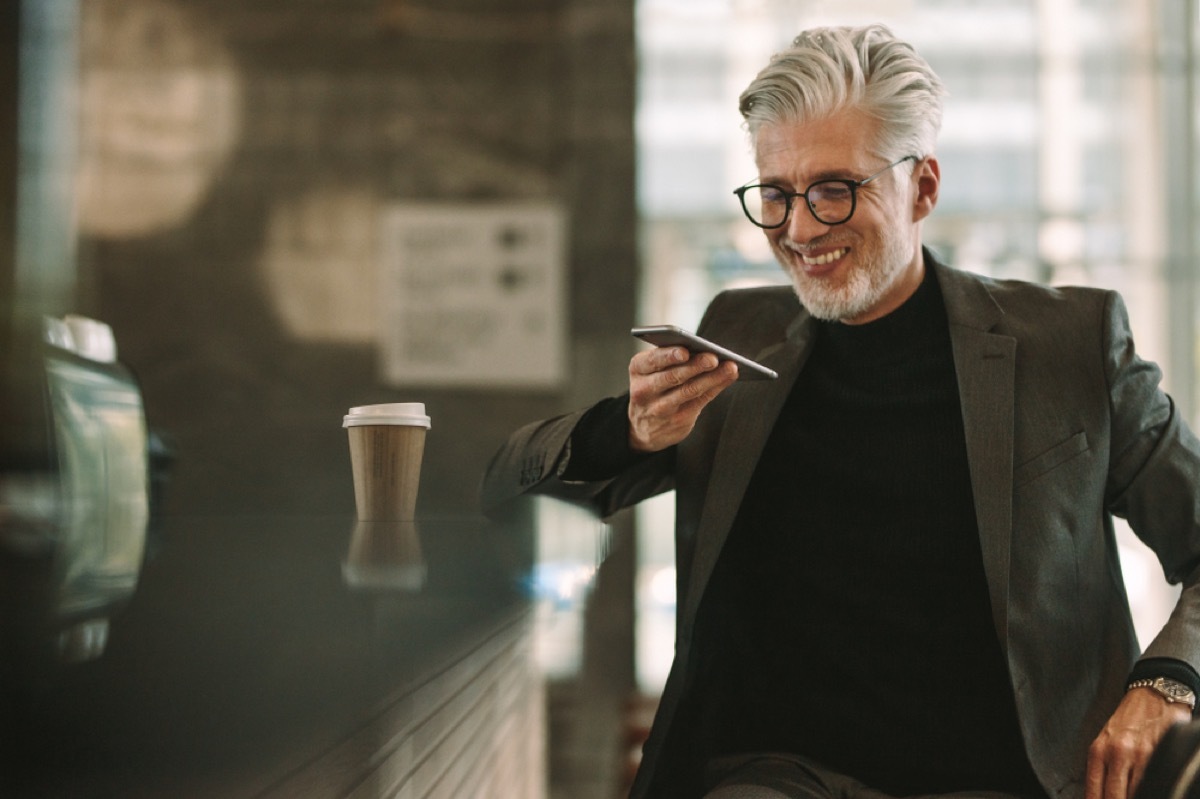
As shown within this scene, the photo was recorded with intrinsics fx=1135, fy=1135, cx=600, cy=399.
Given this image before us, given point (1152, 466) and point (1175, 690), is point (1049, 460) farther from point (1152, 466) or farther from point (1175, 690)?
point (1175, 690)

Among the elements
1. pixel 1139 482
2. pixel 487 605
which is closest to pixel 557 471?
pixel 487 605

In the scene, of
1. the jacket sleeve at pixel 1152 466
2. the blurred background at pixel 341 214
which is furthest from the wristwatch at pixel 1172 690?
the blurred background at pixel 341 214

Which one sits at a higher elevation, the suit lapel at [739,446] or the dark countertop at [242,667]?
the suit lapel at [739,446]

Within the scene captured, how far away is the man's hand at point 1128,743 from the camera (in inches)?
41.7

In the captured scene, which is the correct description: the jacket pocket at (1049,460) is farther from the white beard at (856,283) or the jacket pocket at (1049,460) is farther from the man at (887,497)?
the white beard at (856,283)

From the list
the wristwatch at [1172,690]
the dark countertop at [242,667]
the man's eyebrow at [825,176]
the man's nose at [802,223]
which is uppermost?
the man's eyebrow at [825,176]

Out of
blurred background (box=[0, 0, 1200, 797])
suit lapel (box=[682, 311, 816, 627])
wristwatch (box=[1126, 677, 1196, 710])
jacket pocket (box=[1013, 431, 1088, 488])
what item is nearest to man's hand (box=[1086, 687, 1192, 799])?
wristwatch (box=[1126, 677, 1196, 710])

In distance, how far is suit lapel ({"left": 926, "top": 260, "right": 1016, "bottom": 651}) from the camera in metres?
1.19

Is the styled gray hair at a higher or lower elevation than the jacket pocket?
higher

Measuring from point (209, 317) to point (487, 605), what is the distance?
12.2 ft

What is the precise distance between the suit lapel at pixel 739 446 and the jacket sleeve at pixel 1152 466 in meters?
0.35

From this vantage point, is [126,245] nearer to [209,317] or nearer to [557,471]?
[209,317]

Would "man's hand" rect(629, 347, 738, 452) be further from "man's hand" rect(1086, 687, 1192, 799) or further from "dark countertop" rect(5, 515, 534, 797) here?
"man's hand" rect(1086, 687, 1192, 799)

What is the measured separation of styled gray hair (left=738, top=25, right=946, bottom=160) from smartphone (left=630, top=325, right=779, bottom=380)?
1.30ft
